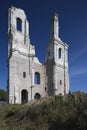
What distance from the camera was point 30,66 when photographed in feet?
124

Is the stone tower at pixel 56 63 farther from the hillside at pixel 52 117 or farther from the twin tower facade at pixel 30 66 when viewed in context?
the hillside at pixel 52 117

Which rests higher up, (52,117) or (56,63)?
(56,63)

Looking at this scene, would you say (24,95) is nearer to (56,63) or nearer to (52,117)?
(56,63)

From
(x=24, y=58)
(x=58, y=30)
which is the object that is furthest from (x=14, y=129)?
(x=58, y=30)

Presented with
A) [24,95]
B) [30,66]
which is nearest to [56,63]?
[30,66]

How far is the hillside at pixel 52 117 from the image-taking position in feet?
35.8

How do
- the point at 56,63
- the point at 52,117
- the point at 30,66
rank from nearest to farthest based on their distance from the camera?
1. the point at 52,117
2. the point at 30,66
3. the point at 56,63

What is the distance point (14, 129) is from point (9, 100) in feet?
73.2

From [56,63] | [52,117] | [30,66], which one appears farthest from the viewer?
[56,63]

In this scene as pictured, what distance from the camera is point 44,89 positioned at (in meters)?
40.1

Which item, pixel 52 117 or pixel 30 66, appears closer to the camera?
pixel 52 117

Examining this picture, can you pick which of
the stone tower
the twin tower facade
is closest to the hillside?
the twin tower facade

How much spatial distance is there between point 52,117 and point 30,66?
26.1m

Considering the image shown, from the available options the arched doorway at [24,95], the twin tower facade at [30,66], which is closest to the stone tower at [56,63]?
the twin tower facade at [30,66]
